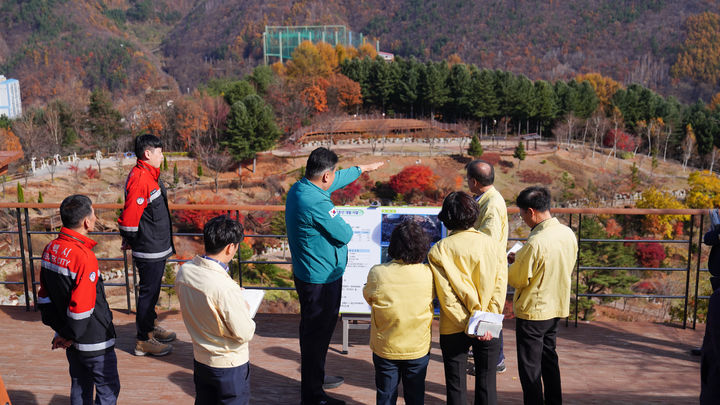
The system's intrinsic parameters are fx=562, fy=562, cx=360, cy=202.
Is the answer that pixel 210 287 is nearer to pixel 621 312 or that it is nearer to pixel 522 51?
pixel 621 312

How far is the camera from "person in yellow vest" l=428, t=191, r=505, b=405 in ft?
8.78

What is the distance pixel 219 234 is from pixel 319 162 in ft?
2.46

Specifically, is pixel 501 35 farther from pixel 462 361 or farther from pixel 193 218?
pixel 462 361

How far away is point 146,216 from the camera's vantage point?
3.57 meters

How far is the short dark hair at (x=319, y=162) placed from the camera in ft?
9.62

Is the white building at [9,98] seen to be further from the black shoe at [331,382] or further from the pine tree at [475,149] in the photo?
the black shoe at [331,382]

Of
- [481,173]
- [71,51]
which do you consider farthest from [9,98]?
[481,173]

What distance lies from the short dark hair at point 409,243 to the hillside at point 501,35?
307ft

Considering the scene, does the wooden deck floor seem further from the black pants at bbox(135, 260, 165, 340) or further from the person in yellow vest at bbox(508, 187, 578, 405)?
the person in yellow vest at bbox(508, 187, 578, 405)

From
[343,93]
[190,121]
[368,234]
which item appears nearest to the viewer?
[368,234]

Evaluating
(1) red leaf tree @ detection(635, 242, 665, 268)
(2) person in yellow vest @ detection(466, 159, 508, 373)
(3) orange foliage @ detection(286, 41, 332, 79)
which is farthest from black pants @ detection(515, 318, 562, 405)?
(3) orange foliage @ detection(286, 41, 332, 79)

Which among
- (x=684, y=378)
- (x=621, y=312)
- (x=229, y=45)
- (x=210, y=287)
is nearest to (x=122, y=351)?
(x=210, y=287)

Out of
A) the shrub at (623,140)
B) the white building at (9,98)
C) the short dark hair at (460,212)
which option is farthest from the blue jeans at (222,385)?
the white building at (9,98)

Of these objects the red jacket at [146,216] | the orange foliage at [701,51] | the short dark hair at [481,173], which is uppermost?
the orange foliage at [701,51]
